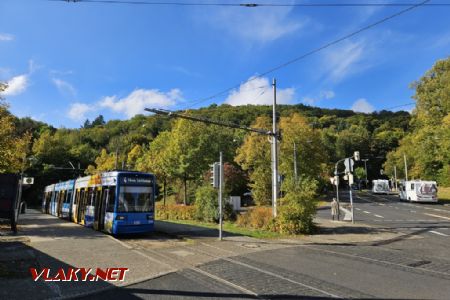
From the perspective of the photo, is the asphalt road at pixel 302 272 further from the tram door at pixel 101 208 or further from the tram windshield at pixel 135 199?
the tram door at pixel 101 208

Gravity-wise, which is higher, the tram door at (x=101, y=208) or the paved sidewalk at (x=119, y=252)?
the tram door at (x=101, y=208)

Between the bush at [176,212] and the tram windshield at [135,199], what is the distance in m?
10.1

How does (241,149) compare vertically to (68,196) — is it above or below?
above

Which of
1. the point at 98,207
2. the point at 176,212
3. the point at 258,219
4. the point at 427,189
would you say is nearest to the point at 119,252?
the point at 98,207

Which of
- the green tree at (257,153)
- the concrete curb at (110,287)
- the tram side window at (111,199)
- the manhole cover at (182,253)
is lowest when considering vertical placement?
the concrete curb at (110,287)

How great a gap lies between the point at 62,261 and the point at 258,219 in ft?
40.2

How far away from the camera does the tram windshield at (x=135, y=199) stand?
1803cm

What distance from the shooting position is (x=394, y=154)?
294 feet

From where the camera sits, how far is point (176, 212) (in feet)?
102

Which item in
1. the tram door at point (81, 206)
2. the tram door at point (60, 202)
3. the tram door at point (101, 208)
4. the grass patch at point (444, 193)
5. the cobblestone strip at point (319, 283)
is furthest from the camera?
the grass patch at point (444, 193)

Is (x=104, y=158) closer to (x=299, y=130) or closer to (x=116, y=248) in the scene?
(x=299, y=130)

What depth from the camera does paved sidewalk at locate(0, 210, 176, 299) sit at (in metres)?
8.09

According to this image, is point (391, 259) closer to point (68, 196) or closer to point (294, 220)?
point (294, 220)

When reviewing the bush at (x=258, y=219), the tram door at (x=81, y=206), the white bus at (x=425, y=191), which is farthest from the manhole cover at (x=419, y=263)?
the white bus at (x=425, y=191)
